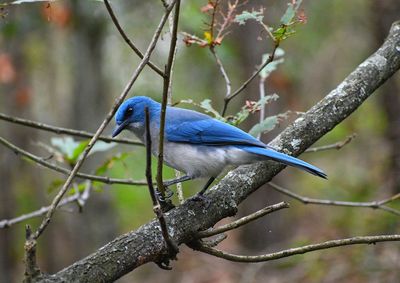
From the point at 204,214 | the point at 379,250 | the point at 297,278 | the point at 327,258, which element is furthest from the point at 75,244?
the point at 204,214

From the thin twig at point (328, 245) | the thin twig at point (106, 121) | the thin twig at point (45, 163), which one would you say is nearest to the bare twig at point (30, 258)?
the thin twig at point (106, 121)

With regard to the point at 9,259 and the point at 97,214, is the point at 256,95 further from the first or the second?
the point at 9,259

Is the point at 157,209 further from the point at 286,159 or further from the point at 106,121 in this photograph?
the point at 286,159

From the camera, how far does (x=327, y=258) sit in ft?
27.0

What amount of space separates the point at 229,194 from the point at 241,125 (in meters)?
7.10

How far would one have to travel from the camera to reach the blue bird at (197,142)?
3.63 m

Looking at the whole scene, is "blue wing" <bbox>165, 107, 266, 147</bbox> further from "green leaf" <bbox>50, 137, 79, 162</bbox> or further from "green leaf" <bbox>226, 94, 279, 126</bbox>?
"green leaf" <bbox>50, 137, 79, 162</bbox>

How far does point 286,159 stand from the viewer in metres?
3.34

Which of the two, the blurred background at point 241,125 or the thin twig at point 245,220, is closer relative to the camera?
the thin twig at point 245,220

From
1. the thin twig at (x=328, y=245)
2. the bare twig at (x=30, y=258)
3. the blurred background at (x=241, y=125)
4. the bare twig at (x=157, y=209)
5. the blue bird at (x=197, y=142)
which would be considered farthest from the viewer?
the blurred background at (x=241, y=125)

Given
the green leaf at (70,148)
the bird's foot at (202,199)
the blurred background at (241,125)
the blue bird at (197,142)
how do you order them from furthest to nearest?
the blurred background at (241,125) → the green leaf at (70,148) → the blue bird at (197,142) → the bird's foot at (202,199)

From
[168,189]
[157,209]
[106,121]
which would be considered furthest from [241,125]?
[157,209]

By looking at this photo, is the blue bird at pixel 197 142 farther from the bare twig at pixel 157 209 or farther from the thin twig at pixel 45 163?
the bare twig at pixel 157 209

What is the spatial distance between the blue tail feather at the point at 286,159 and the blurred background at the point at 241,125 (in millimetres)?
1483
